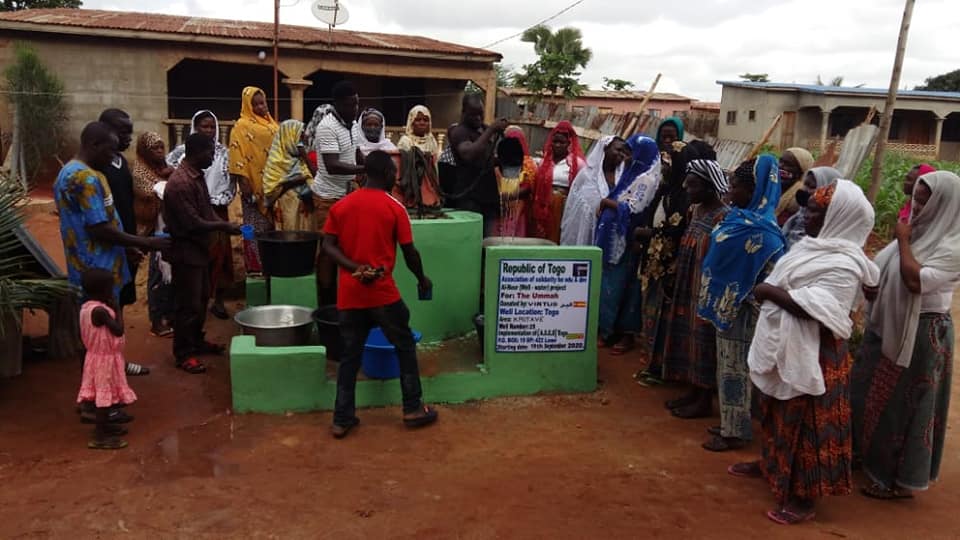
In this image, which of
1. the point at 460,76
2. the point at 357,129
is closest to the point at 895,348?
the point at 357,129

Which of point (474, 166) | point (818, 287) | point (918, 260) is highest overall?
point (474, 166)

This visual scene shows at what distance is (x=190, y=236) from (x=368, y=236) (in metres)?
1.66

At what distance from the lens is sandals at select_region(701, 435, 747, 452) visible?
406cm

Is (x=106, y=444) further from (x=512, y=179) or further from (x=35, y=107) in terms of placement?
(x=35, y=107)

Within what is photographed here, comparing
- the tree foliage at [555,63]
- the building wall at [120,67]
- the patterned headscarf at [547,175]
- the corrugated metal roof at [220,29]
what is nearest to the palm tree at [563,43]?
the tree foliage at [555,63]

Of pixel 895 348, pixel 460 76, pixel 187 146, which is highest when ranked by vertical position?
pixel 460 76

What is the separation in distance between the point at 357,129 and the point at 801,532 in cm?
430

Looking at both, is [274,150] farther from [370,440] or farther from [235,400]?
[370,440]

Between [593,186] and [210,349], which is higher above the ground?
[593,186]

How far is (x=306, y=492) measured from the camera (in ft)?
11.3

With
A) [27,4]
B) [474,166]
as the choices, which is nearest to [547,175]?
[474,166]

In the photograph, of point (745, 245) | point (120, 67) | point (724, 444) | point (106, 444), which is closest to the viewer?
point (745, 245)

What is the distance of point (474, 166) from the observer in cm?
587

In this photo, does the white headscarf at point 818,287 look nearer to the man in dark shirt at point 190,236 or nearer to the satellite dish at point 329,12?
the man in dark shirt at point 190,236
